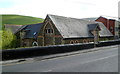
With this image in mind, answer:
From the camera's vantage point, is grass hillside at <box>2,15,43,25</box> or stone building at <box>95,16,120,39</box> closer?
stone building at <box>95,16,120,39</box>

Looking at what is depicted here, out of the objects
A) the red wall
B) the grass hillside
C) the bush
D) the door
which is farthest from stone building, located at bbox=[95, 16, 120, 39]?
the grass hillside

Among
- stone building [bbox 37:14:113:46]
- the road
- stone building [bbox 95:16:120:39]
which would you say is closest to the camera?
the road

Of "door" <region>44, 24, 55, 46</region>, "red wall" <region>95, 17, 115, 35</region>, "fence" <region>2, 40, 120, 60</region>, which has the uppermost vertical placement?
"red wall" <region>95, 17, 115, 35</region>

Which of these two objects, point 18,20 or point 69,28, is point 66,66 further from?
point 18,20

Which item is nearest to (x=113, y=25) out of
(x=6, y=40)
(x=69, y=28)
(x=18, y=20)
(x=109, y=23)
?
(x=109, y=23)

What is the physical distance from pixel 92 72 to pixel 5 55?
30.5 feet

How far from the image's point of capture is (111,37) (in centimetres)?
4512

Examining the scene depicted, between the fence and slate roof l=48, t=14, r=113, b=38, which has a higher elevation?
slate roof l=48, t=14, r=113, b=38

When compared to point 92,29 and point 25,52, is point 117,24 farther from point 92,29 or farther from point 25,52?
point 25,52

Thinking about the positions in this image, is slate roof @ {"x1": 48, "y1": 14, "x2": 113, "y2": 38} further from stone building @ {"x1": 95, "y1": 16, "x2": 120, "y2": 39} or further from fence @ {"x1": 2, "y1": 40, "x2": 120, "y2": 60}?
stone building @ {"x1": 95, "y1": 16, "x2": 120, "y2": 39}

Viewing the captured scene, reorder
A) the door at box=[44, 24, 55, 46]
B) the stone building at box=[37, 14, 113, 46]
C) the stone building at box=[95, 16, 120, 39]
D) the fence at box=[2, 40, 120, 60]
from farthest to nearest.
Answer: the stone building at box=[95, 16, 120, 39], the door at box=[44, 24, 55, 46], the stone building at box=[37, 14, 113, 46], the fence at box=[2, 40, 120, 60]

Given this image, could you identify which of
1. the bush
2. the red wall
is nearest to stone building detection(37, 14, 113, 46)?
the bush

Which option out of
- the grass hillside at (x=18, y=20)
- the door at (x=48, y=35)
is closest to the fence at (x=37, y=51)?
the door at (x=48, y=35)

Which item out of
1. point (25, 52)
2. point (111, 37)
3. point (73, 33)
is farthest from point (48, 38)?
point (111, 37)
